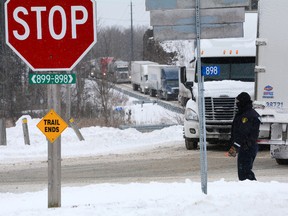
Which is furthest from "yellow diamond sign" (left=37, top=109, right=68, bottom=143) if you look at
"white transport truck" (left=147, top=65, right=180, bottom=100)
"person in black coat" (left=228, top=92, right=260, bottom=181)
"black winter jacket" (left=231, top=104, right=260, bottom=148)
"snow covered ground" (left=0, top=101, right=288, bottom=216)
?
"white transport truck" (left=147, top=65, right=180, bottom=100)

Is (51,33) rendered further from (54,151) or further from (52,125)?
(54,151)

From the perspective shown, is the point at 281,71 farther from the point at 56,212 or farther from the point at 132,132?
the point at 132,132

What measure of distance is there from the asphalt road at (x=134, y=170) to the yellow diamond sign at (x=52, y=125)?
6.37m

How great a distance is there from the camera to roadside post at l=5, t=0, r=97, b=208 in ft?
27.5

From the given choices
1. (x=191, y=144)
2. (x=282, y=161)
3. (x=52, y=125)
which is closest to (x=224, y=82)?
(x=191, y=144)

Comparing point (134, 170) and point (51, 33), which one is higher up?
point (51, 33)

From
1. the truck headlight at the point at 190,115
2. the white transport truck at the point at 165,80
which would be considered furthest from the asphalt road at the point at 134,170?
the white transport truck at the point at 165,80

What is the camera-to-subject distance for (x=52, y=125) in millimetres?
8664

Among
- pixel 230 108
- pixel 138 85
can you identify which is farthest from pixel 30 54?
pixel 138 85

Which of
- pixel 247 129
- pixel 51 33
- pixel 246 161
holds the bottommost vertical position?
pixel 246 161

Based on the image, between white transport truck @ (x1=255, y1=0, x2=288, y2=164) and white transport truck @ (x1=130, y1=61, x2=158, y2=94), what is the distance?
61.2 metres

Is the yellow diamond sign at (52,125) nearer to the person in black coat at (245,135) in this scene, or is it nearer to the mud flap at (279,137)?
the person in black coat at (245,135)

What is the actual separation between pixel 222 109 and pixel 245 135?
8470 millimetres

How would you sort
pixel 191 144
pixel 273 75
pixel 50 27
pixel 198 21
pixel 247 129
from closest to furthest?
1. pixel 50 27
2. pixel 198 21
3. pixel 247 129
4. pixel 273 75
5. pixel 191 144
